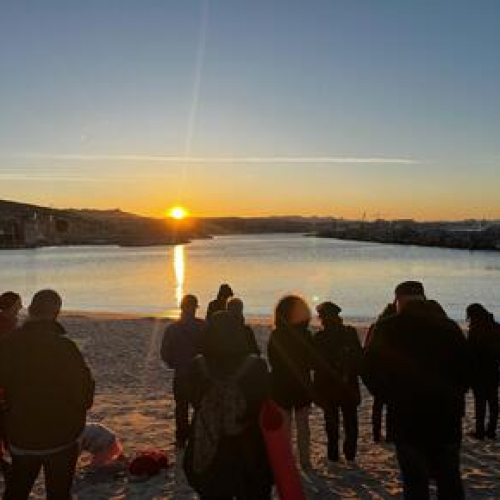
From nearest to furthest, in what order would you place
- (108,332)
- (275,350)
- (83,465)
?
(275,350) → (83,465) → (108,332)

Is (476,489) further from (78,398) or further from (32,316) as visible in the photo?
(32,316)

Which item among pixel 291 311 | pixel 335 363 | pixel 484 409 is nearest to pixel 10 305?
pixel 291 311

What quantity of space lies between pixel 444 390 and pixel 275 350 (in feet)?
8.33

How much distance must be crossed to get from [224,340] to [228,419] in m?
0.45

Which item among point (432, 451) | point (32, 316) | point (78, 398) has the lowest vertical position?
point (432, 451)

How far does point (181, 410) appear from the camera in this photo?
26.3ft

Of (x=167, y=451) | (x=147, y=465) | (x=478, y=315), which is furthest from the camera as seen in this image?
(x=167, y=451)

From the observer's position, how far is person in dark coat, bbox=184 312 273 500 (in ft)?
12.1

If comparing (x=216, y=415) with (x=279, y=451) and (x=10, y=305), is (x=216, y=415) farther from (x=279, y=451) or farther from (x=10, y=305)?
(x=10, y=305)

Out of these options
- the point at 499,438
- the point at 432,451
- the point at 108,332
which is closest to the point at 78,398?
the point at 432,451

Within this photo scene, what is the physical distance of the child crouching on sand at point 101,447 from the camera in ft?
23.9

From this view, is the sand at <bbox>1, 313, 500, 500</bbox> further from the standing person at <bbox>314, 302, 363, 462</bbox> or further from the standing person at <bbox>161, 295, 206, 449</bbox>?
the standing person at <bbox>161, 295, 206, 449</bbox>

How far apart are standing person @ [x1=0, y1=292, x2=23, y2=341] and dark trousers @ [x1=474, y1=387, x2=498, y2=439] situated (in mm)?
5457

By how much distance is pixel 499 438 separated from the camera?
849 cm
